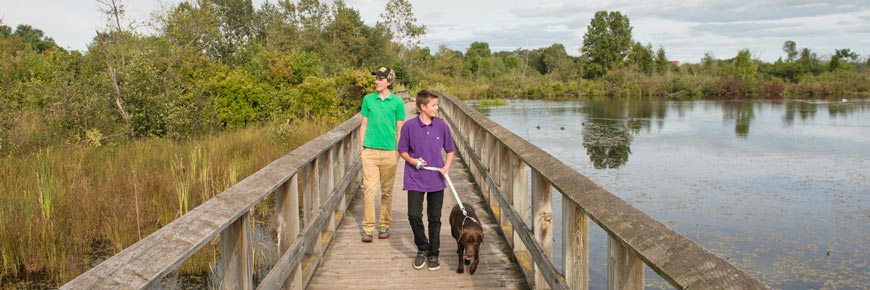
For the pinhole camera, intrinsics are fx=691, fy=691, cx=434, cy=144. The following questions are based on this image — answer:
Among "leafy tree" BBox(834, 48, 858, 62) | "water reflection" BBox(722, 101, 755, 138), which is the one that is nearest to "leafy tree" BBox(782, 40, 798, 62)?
"leafy tree" BBox(834, 48, 858, 62)

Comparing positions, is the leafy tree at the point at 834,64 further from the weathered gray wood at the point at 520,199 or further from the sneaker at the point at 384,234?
the weathered gray wood at the point at 520,199

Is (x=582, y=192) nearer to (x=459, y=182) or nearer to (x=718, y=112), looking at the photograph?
(x=459, y=182)

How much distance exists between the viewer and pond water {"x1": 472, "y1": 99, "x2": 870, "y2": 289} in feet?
29.3

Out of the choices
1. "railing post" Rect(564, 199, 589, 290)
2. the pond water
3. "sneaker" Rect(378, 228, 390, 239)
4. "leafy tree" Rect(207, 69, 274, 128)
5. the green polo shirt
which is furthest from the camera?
"leafy tree" Rect(207, 69, 274, 128)

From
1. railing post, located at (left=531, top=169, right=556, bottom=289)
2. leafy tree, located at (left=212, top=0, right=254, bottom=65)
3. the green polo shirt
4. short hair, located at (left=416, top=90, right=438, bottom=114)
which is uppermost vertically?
leafy tree, located at (left=212, top=0, right=254, bottom=65)

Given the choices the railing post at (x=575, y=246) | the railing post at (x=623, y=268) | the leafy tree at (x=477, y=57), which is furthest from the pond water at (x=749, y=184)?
the leafy tree at (x=477, y=57)

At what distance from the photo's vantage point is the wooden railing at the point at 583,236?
190 centimetres

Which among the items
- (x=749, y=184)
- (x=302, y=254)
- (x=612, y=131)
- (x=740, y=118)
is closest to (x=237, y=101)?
(x=749, y=184)

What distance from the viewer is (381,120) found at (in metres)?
5.79

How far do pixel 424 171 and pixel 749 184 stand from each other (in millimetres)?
10827

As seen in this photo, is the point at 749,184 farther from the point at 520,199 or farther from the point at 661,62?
the point at 661,62

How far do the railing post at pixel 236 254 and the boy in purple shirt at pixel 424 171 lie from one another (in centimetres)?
203

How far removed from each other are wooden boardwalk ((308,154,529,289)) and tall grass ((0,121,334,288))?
155 cm

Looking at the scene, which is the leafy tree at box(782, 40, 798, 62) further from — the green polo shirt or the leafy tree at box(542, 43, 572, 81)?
the green polo shirt
